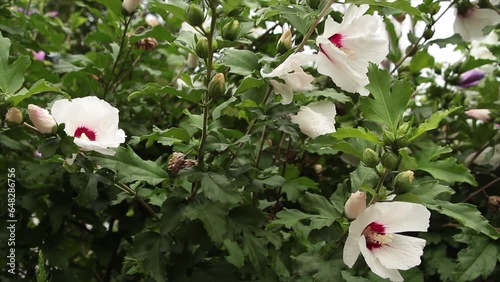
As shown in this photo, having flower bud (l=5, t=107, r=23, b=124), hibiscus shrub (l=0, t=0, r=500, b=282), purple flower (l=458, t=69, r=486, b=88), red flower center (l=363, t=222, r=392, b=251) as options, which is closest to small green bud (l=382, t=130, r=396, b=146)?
hibiscus shrub (l=0, t=0, r=500, b=282)

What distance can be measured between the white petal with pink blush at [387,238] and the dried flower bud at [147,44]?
58 centimetres

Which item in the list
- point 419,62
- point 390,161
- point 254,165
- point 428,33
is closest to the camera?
point 390,161

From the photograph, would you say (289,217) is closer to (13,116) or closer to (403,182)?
(403,182)

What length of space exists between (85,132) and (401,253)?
42cm

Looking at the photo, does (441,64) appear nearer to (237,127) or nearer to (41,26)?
(237,127)

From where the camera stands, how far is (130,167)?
29.4 inches

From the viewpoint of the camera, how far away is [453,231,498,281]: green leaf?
0.79 m

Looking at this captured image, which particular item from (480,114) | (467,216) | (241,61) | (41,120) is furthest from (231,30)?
(480,114)

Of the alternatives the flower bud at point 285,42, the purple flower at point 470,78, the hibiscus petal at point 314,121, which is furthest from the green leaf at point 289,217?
the purple flower at point 470,78

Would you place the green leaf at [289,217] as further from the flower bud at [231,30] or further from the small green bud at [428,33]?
the small green bud at [428,33]

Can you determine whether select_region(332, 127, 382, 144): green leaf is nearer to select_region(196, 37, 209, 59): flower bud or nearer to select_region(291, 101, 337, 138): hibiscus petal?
select_region(291, 101, 337, 138): hibiscus petal

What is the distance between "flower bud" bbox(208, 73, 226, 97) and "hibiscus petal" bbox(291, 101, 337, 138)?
0.12m

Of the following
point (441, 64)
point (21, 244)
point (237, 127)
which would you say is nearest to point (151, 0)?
point (237, 127)

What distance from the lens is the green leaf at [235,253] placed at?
762mm
